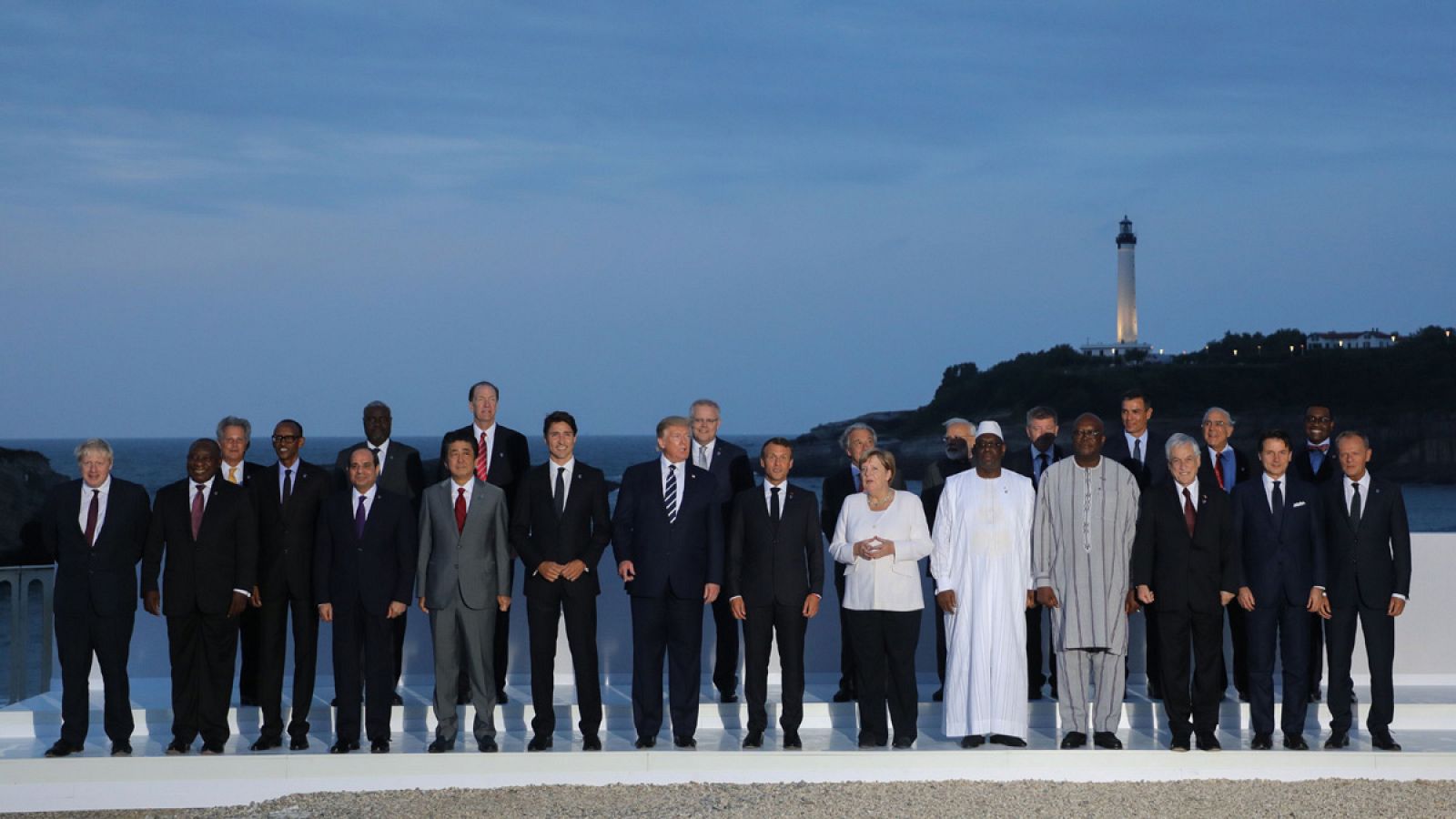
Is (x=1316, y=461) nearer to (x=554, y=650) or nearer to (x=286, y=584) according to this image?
(x=554, y=650)

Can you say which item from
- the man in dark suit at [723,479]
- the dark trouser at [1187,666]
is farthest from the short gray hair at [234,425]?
the dark trouser at [1187,666]

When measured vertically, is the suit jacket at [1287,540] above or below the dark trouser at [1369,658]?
above

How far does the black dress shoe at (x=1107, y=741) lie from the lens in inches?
266

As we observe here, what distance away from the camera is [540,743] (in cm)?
684

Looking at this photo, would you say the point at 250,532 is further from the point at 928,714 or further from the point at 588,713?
the point at 928,714

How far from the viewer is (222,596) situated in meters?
6.73

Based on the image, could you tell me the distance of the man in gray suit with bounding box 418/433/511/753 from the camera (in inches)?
265

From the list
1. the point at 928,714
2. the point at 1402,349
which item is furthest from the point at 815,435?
the point at 928,714

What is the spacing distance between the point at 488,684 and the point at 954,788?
213 centimetres

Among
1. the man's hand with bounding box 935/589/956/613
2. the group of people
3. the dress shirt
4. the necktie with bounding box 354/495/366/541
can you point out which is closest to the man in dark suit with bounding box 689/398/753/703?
the group of people

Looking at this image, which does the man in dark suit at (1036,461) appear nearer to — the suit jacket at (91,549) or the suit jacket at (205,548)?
the suit jacket at (205,548)

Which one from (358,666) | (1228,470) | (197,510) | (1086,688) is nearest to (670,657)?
(358,666)

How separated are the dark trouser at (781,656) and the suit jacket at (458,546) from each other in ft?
3.94

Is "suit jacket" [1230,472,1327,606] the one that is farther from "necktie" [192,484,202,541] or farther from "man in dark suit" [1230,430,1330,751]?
"necktie" [192,484,202,541]
